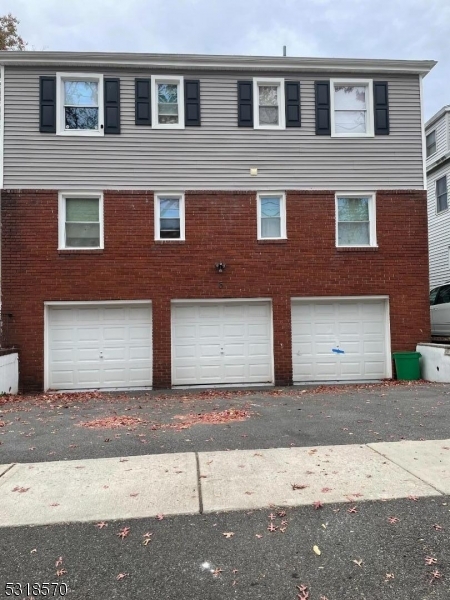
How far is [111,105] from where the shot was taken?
11672 millimetres

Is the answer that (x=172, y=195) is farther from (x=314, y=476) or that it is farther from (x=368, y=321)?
(x=314, y=476)

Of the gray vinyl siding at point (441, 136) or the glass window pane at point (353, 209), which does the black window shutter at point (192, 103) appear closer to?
the glass window pane at point (353, 209)

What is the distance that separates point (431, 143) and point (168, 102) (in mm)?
12853

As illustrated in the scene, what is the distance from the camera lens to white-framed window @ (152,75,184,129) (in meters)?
11.8

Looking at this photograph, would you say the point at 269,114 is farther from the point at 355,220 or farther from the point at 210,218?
the point at 355,220

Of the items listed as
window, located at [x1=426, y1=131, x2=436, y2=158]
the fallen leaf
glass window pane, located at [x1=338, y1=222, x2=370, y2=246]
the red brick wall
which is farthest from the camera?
window, located at [x1=426, y1=131, x2=436, y2=158]

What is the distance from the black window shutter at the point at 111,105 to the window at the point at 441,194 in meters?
13.5

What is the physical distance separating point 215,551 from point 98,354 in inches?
359

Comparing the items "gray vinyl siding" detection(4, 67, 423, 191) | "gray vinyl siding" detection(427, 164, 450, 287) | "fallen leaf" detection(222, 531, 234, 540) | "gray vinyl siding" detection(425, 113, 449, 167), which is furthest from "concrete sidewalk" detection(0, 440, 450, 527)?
"gray vinyl siding" detection(425, 113, 449, 167)

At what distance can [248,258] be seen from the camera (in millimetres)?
11773

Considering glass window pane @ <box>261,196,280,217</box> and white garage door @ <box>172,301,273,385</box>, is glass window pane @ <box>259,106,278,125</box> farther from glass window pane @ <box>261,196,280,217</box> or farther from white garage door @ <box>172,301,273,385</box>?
white garage door @ <box>172,301,273,385</box>

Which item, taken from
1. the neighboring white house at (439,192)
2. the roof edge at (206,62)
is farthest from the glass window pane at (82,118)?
the neighboring white house at (439,192)

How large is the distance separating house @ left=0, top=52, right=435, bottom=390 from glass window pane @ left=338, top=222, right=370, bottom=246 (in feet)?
0.13

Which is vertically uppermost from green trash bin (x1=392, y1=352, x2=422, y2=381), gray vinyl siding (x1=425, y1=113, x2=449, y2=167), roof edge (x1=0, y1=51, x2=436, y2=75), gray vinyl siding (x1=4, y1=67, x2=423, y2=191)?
gray vinyl siding (x1=425, y1=113, x2=449, y2=167)
